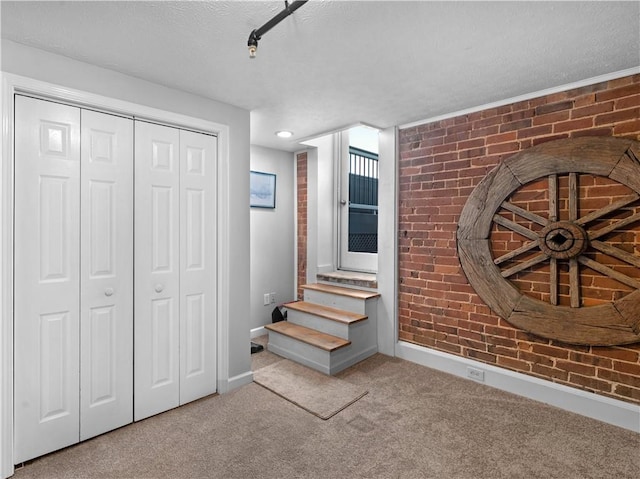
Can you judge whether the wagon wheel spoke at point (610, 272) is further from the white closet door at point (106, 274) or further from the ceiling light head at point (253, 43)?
the white closet door at point (106, 274)

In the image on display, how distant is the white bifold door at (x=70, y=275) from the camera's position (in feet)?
6.01

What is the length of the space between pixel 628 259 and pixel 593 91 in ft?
3.65

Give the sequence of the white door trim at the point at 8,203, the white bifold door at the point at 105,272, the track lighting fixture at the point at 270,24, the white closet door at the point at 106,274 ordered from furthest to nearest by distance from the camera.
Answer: the white closet door at the point at 106,274 → the white bifold door at the point at 105,272 → the white door trim at the point at 8,203 → the track lighting fixture at the point at 270,24

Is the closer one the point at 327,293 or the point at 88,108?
the point at 88,108

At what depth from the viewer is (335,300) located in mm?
3611

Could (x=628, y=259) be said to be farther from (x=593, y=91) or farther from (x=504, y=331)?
(x=593, y=91)

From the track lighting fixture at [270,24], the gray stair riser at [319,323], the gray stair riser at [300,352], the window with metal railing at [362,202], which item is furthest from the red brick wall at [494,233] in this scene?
the track lighting fixture at [270,24]

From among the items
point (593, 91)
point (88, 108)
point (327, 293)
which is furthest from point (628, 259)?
point (88, 108)

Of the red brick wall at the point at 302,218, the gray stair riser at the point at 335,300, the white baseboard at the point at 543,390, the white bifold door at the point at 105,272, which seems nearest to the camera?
the white bifold door at the point at 105,272

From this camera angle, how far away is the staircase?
9.96ft

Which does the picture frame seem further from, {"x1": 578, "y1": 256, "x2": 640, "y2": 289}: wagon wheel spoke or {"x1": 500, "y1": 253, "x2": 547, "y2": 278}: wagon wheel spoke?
{"x1": 578, "y1": 256, "x2": 640, "y2": 289}: wagon wheel spoke

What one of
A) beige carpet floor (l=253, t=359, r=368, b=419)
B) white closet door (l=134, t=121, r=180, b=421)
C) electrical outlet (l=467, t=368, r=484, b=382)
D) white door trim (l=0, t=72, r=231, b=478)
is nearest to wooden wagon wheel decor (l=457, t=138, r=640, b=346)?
electrical outlet (l=467, t=368, r=484, b=382)

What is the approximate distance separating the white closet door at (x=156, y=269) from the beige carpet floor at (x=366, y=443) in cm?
20

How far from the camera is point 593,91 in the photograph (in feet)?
7.29
